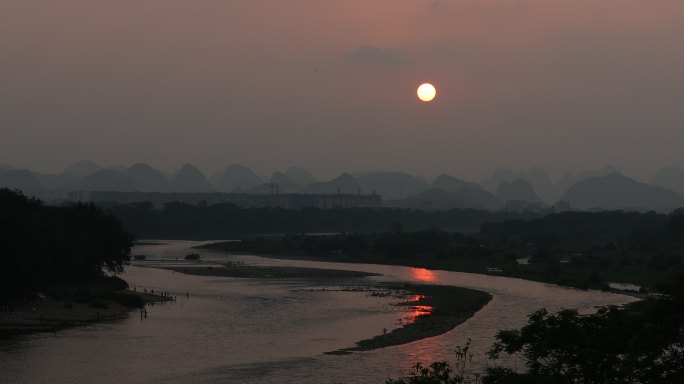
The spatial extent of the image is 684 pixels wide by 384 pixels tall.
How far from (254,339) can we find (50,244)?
22.7 metres

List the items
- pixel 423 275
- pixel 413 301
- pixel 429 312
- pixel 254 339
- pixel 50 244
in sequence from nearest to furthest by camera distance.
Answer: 1. pixel 254 339
2. pixel 429 312
3. pixel 50 244
4. pixel 413 301
5. pixel 423 275

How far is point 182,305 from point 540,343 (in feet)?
134

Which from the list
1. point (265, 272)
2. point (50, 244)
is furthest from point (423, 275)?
point (50, 244)

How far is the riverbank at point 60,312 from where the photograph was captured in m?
53.0

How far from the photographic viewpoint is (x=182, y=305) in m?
63.4

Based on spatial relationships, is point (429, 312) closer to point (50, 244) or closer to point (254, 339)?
point (254, 339)

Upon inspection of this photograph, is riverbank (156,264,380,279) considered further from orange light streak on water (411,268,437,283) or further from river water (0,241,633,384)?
river water (0,241,633,384)

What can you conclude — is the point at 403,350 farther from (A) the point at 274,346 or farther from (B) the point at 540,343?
(B) the point at 540,343

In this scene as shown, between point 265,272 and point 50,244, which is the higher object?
point 50,244

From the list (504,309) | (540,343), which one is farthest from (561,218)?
(540,343)

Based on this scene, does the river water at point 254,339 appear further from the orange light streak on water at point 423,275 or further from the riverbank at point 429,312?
the orange light streak on water at point 423,275

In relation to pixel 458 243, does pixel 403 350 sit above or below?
below

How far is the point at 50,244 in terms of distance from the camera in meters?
65.2

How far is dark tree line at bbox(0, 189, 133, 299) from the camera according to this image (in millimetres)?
58000
